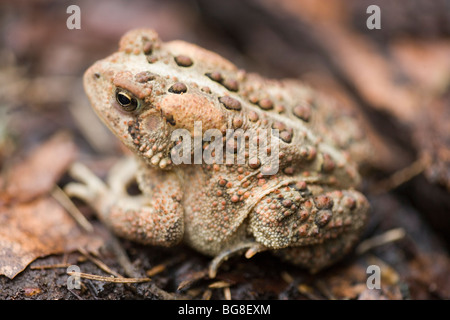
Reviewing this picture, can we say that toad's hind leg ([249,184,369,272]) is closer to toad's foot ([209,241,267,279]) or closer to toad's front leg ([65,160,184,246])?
toad's foot ([209,241,267,279])

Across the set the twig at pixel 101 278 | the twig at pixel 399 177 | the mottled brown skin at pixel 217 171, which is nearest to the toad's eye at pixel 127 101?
the mottled brown skin at pixel 217 171

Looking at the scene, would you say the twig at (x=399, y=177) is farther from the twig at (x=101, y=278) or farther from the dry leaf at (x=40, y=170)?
the dry leaf at (x=40, y=170)

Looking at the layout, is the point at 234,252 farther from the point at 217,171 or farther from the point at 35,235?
the point at 35,235

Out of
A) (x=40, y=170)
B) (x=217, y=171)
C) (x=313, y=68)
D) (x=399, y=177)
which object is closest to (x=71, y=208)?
(x=40, y=170)

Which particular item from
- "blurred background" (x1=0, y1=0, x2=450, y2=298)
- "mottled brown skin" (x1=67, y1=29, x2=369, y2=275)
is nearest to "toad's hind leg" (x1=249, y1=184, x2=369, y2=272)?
"mottled brown skin" (x1=67, y1=29, x2=369, y2=275)

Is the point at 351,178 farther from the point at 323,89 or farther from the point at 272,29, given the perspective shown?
the point at 272,29
